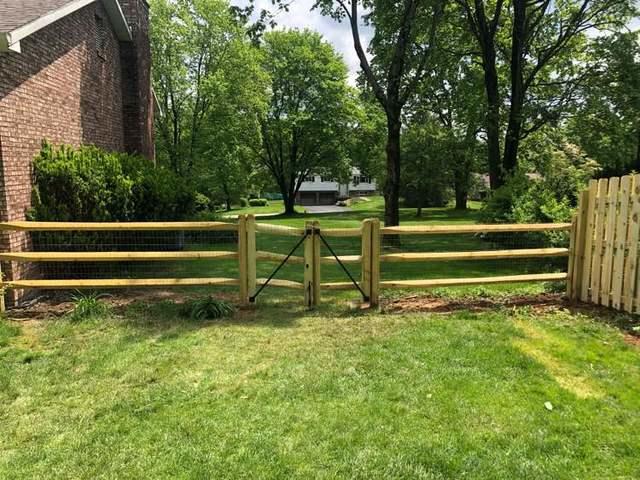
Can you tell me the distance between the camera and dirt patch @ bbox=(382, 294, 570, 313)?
6594mm

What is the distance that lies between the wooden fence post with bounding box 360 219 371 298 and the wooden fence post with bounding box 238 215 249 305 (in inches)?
65.5

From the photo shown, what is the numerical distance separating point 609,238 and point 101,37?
1139 centimetres

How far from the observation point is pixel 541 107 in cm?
1673

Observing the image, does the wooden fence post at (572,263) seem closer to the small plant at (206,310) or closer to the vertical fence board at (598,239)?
the vertical fence board at (598,239)

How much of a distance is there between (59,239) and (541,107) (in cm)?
1609

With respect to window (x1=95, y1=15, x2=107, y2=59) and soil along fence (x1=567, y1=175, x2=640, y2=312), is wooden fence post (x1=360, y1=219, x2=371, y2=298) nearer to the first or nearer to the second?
soil along fence (x1=567, y1=175, x2=640, y2=312)

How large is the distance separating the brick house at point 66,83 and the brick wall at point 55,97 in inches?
0.6

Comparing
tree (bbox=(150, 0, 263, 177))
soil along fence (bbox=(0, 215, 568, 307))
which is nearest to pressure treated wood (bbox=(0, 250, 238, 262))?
soil along fence (bbox=(0, 215, 568, 307))

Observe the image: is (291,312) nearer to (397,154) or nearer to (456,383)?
(456,383)

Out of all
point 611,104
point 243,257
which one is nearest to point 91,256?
point 243,257

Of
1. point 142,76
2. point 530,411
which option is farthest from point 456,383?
point 142,76

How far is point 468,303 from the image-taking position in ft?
22.7

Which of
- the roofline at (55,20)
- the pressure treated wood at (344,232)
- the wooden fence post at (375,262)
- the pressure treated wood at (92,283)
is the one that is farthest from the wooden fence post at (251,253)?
the roofline at (55,20)

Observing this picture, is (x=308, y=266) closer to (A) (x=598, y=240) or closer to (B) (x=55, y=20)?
(A) (x=598, y=240)
